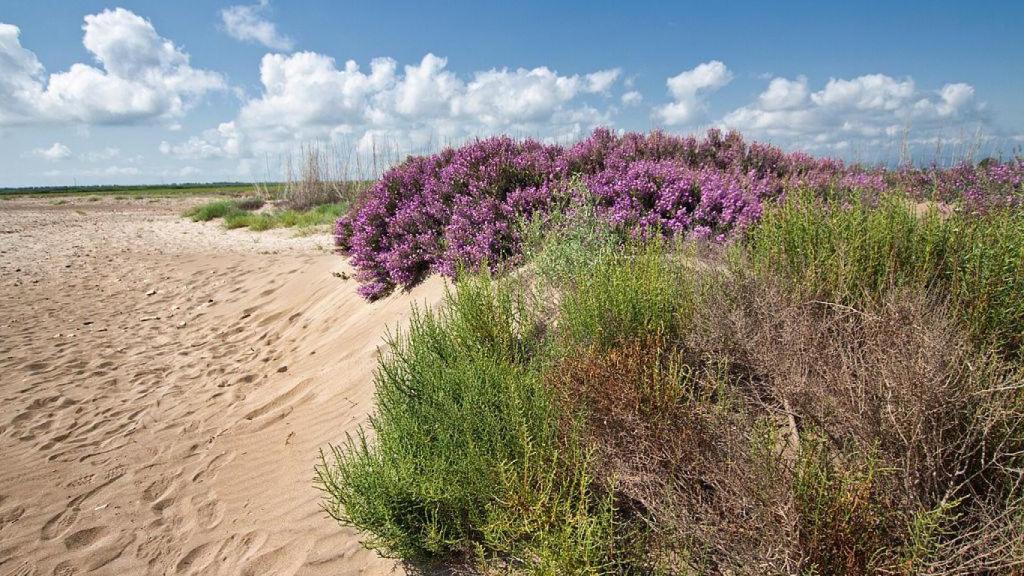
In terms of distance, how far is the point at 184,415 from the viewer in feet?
18.6

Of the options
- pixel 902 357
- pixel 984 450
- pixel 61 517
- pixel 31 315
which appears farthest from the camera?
pixel 31 315

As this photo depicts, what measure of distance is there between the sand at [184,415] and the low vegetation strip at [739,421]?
731 millimetres

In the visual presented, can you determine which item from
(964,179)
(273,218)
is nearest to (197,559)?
(964,179)

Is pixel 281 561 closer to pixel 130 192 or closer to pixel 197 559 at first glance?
pixel 197 559

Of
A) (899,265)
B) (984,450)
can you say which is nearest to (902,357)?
(984,450)

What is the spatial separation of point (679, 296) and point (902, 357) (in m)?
1.47

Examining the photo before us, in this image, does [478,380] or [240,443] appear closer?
[478,380]

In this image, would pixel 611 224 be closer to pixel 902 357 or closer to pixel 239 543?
pixel 902 357

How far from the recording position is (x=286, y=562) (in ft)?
10.5

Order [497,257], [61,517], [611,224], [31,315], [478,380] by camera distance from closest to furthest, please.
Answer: [478,380]
[61,517]
[611,224]
[497,257]
[31,315]

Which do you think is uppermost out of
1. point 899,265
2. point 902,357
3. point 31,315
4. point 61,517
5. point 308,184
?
point 308,184

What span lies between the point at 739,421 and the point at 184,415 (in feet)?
18.3

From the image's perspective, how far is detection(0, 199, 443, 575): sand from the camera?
3.60 meters

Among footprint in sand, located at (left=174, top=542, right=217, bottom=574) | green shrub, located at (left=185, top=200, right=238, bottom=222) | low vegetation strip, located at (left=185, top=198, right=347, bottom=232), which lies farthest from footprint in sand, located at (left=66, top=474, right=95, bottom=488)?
green shrub, located at (left=185, top=200, right=238, bottom=222)
